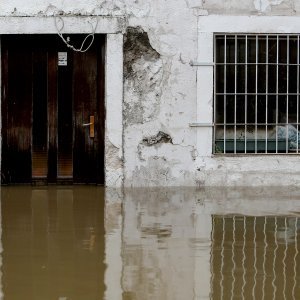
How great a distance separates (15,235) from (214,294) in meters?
2.75

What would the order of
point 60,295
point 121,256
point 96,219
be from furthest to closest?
1. point 96,219
2. point 121,256
3. point 60,295

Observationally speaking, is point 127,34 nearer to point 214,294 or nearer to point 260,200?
point 260,200

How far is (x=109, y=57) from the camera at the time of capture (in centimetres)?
1062

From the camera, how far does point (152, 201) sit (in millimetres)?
9750

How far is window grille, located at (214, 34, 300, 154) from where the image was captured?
35.6ft

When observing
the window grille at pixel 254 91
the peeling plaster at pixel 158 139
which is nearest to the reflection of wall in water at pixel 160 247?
the peeling plaster at pixel 158 139

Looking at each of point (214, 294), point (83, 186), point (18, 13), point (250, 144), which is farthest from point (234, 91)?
point (214, 294)

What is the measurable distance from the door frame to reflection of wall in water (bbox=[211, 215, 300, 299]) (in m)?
2.58

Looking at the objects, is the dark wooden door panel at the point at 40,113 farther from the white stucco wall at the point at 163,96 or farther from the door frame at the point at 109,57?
the white stucco wall at the point at 163,96

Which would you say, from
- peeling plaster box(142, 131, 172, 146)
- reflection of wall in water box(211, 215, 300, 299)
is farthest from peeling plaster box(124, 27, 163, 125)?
reflection of wall in water box(211, 215, 300, 299)

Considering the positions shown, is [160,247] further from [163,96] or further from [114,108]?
[163,96]

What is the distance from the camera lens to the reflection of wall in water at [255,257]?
549 cm

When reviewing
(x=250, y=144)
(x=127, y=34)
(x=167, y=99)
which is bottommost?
(x=250, y=144)

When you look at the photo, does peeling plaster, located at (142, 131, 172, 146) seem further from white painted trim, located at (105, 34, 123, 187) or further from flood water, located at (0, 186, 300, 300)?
flood water, located at (0, 186, 300, 300)
